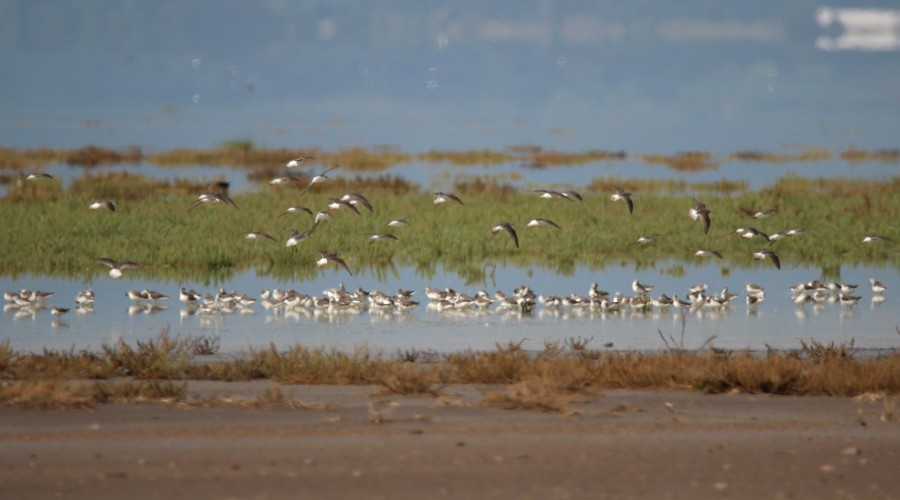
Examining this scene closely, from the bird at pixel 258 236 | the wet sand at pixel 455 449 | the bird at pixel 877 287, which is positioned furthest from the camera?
the bird at pixel 258 236

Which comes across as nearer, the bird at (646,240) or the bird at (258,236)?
the bird at (258,236)

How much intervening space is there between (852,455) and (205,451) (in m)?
4.18

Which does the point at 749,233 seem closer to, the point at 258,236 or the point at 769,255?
the point at 769,255

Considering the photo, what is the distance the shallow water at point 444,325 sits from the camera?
54.3 ft

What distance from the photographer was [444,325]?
18469mm

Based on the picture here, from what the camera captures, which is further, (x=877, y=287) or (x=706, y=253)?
(x=706, y=253)

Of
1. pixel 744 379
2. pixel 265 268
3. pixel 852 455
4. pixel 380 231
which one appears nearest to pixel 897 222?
pixel 380 231

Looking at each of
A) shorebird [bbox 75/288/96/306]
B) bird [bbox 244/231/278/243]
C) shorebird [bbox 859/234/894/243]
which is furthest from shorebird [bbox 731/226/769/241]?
shorebird [bbox 75/288/96/306]

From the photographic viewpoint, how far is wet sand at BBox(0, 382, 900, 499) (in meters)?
8.69

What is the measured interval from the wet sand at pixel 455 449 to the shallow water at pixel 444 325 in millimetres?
3905

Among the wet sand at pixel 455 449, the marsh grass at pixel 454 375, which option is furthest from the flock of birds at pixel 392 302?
the wet sand at pixel 455 449

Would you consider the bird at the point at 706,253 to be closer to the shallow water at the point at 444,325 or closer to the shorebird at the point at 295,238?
the shallow water at the point at 444,325

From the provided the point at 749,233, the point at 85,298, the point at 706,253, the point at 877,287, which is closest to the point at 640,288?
the point at 877,287

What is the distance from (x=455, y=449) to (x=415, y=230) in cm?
1997
